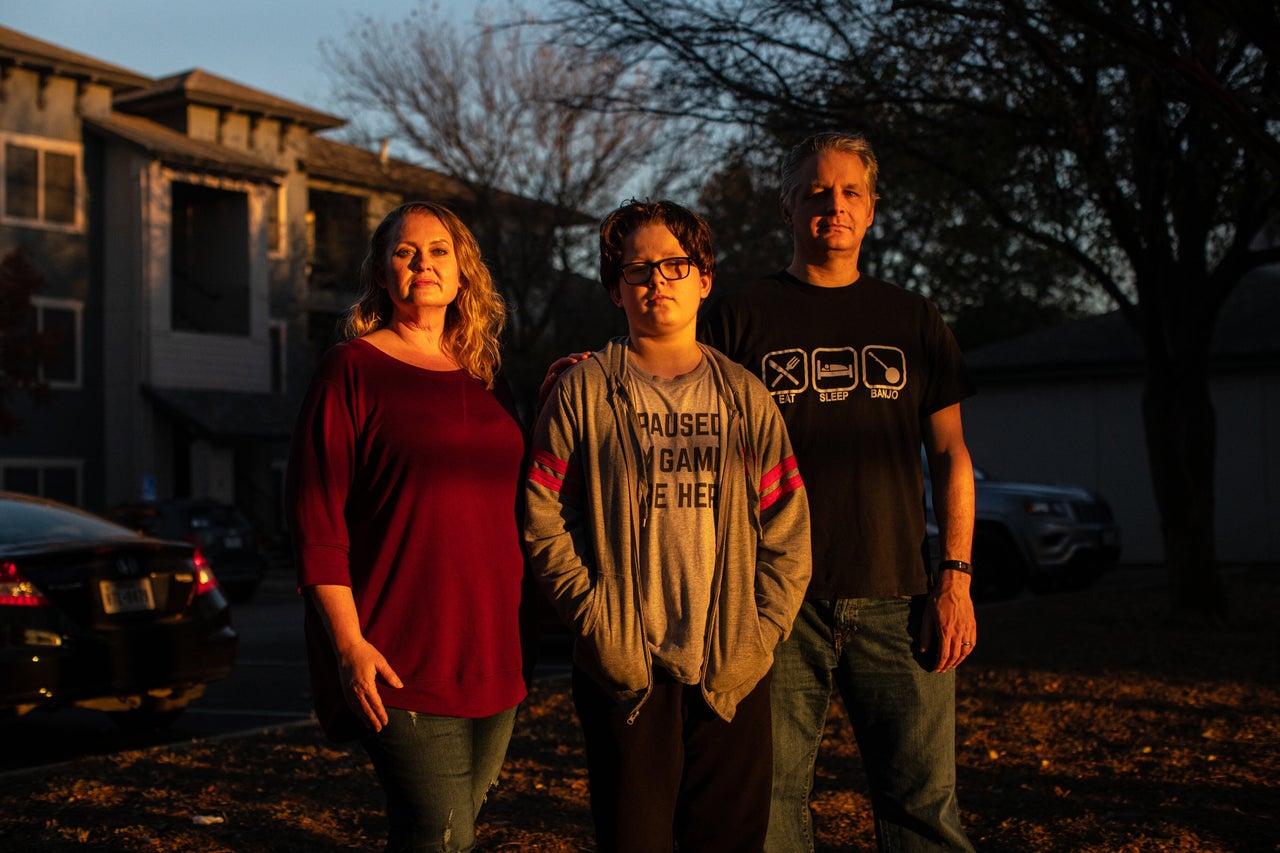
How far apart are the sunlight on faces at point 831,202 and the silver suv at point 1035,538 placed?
11.4 meters

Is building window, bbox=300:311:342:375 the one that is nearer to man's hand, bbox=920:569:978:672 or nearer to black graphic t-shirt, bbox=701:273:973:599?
black graphic t-shirt, bbox=701:273:973:599

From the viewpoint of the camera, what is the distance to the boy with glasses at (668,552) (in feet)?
9.49

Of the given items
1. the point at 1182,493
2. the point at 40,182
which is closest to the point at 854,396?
the point at 1182,493

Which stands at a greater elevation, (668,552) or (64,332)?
(64,332)

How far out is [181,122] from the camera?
96.7 feet

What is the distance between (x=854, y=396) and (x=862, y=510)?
0.28 metres

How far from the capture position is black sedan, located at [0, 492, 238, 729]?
6.69 metres

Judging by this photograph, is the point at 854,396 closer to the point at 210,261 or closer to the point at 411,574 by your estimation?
the point at 411,574

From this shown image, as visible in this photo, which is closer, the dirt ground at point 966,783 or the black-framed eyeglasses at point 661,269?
the black-framed eyeglasses at point 661,269

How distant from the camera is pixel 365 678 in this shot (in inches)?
110

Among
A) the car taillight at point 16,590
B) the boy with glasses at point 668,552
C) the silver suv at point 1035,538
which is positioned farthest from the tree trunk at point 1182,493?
the boy with glasses at point 668,552

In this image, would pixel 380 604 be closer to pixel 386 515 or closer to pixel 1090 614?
pixel 386 515

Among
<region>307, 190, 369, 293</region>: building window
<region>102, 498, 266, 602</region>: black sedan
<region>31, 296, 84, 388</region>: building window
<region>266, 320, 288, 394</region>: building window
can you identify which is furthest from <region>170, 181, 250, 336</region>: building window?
<region>102, 498, 266, 602</region>: black sedan

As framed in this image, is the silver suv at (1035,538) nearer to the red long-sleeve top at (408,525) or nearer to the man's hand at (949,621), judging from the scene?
the man's hand at (949,621)
